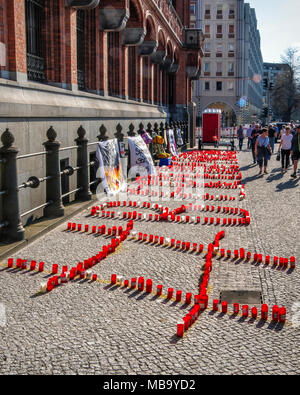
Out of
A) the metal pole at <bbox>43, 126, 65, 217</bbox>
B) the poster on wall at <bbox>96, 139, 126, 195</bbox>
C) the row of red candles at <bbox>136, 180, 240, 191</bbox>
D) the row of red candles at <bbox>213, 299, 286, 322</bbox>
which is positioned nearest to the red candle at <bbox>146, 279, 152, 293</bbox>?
the row of red candles at <bbox>213, 299, 286, 322</bbox>

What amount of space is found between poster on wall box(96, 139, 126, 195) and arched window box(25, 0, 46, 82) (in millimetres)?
2342

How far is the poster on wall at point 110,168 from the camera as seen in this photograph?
1299 cm

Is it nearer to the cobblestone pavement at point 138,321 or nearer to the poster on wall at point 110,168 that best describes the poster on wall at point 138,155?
the poster on wall at point 110,168

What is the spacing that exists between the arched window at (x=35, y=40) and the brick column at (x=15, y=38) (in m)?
1.71

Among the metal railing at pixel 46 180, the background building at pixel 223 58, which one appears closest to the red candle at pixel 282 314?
the metal railing at pixel 46 180

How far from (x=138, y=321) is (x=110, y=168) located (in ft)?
27.9

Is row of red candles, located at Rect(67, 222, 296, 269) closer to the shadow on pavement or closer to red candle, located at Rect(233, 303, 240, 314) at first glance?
red candle, located at Rect(233, 303, 240, 314)

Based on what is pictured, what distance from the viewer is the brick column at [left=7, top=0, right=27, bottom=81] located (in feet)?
33.9

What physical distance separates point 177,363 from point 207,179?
1362cm

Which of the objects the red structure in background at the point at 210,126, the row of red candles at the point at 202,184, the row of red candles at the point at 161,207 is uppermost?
the red structure in background at the point at 210,126

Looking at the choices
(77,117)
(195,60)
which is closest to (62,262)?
(77,117)

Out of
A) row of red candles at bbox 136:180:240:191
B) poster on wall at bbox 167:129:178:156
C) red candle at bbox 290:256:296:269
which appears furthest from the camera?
poster on wall at bbox 167:129:178:156
